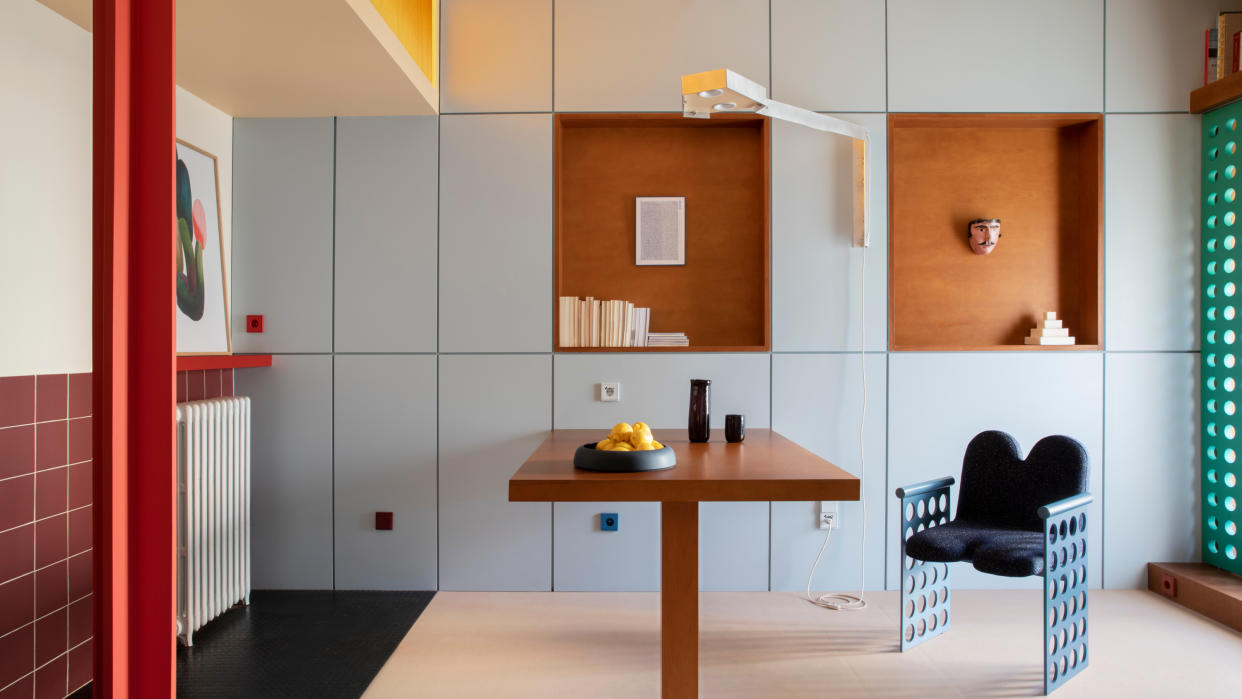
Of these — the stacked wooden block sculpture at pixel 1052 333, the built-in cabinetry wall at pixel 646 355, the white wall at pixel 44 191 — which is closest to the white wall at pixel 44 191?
the white wall at pixel 44 191

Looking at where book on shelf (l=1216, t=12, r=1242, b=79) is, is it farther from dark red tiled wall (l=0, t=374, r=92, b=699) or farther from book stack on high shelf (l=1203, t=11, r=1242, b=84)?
dark red tiled wall (l=0, t=374, r=92, b=699)

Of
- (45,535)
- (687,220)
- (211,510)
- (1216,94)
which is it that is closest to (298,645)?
(211,510)

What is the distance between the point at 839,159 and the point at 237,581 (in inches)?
142

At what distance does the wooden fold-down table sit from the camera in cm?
215

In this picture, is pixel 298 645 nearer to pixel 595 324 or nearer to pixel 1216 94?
pixel 595 324

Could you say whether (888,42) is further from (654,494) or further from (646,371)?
(654,494)

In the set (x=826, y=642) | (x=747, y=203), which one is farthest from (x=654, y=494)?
(x=747, y=203)

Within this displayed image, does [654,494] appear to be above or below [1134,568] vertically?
above

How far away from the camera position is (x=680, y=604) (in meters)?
2.37

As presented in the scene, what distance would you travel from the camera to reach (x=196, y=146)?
3568 millimetres

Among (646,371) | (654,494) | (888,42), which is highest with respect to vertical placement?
(888,42)

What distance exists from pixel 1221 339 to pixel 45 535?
5093 millimetres

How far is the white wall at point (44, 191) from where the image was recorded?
236 cm

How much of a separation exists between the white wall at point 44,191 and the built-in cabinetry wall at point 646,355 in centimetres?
123
